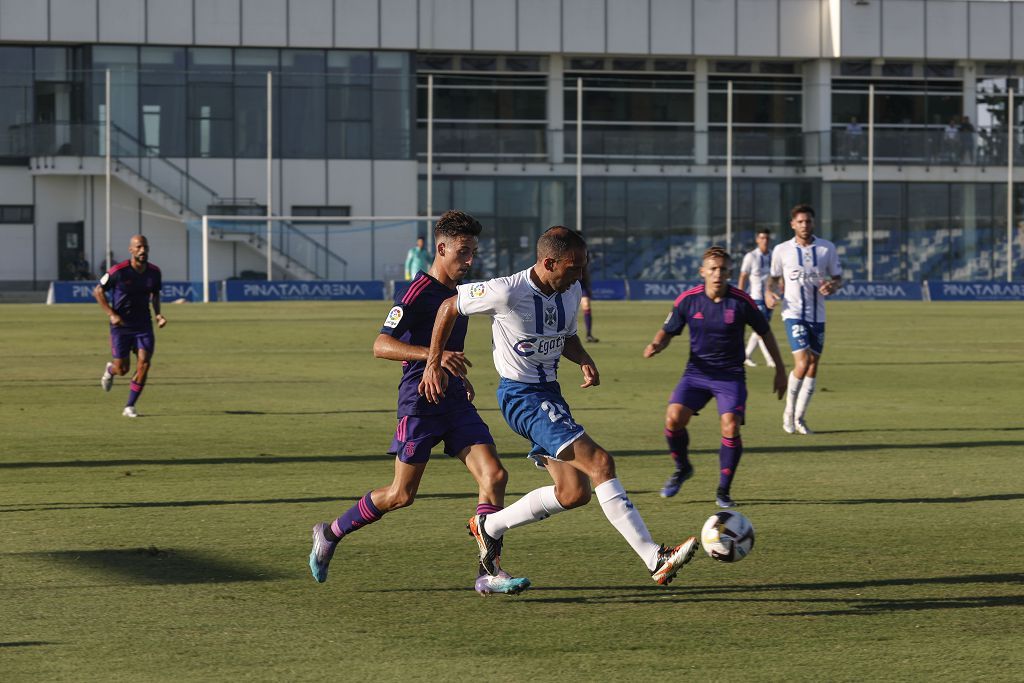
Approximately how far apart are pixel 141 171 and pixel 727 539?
49565 mm

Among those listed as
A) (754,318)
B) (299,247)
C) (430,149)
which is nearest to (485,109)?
(430,149)

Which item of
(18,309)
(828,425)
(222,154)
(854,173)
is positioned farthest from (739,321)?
(854,173)

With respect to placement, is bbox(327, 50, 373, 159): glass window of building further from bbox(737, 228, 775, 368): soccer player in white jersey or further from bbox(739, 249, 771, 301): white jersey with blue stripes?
bbox(739, 249, 771, 301): white jersey with blue stripes

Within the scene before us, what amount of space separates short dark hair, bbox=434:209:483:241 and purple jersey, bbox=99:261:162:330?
362 inches

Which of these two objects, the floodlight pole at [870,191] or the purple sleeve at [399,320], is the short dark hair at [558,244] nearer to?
the purple sleeve at [399,320]

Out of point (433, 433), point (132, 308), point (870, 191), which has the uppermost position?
point (870, 191)

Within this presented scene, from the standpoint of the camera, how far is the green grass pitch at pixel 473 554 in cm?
609

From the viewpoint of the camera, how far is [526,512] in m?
7.16

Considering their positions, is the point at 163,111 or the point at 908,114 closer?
the point at 163,111

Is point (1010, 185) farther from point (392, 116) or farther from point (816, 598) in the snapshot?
point (816, 598)

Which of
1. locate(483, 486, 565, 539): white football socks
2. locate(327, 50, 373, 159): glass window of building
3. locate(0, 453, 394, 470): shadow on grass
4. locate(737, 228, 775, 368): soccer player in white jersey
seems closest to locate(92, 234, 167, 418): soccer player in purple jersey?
locate(0, 453, 394, 470): shadow on grass

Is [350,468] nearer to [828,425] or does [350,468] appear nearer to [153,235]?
[828,425]

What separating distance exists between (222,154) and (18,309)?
14.8m

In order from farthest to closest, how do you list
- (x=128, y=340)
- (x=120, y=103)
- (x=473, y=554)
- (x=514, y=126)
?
1. (x=514, y=126)
2. (x=120, y=103)
3. (x=128, y=340)
4. (x=473, y=554)
